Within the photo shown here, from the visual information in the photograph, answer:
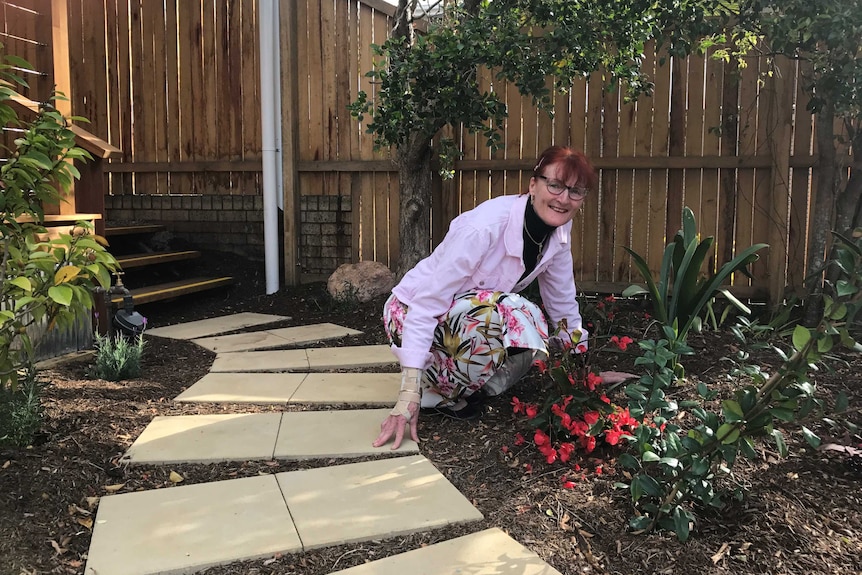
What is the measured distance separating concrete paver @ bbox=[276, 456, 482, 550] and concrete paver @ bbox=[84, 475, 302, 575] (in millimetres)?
57

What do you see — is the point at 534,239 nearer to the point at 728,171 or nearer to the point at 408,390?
the point at 408,390

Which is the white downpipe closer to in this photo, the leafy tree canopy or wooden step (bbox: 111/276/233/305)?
wooden step (bbox: 111/276/233/305)

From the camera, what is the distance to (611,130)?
4812 mm

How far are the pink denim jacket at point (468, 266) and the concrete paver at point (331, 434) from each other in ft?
1.00

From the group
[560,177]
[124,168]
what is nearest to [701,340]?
[560,177]

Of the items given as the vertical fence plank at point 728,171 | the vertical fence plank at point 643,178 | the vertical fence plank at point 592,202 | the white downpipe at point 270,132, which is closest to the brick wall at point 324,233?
the white downpipe at point 270,132

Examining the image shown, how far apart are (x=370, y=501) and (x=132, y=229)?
4.33 meters

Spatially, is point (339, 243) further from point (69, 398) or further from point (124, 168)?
A: point (69, 398)

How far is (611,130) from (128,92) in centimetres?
476

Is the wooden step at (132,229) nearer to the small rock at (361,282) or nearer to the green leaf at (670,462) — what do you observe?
the small rock at (361,282)

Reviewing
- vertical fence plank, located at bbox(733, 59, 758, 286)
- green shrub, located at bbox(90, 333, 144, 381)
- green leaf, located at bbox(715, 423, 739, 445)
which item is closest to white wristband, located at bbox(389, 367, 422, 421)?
green leaf, located at bbox(715, 423, 739, 445)

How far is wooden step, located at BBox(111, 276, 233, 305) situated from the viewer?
462cm

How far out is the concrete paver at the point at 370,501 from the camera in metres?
1.78

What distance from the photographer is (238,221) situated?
6.11 meters
